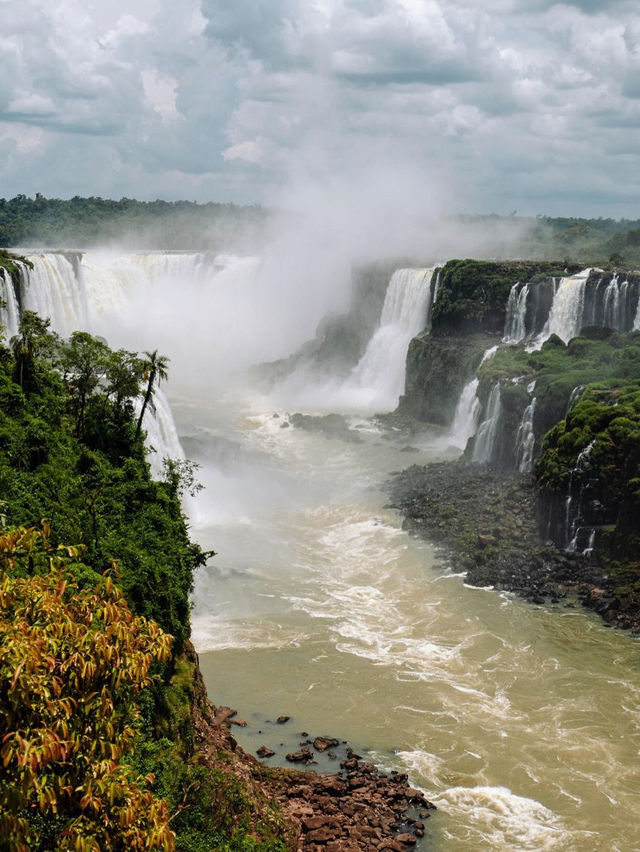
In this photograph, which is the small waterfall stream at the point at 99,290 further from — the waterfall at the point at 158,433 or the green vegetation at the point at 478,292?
the green vegetation at the point at 478,292

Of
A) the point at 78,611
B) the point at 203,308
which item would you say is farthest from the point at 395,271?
the point at 78,611

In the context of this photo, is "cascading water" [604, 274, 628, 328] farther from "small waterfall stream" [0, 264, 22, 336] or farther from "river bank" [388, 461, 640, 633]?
"small waterfall stream" [0, 264, 22, 336]

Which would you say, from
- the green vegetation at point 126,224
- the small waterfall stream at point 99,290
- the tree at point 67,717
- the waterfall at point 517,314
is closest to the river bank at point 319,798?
the tree at point 67,717

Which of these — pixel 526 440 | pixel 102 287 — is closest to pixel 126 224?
pixel 102 287

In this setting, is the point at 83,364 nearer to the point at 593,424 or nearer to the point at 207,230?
the point at 593,424

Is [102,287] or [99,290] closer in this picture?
[99,290]

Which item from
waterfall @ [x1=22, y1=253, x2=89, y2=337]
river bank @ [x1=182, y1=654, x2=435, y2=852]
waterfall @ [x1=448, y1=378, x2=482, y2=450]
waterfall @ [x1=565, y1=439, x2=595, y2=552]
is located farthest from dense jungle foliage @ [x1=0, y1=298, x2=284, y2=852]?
waterfall @ [x1=448, y1=378, x2=482, y2=450]
